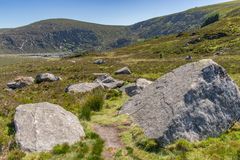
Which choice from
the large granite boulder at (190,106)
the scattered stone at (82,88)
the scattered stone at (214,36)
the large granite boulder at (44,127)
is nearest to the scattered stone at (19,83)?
the scattered stone at (82,88)

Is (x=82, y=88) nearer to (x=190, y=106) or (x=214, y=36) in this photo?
(x=190, y=106)

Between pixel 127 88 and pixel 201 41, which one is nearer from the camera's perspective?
pixel 127 88

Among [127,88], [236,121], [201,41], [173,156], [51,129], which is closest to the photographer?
[173,156]

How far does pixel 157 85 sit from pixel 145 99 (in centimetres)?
135

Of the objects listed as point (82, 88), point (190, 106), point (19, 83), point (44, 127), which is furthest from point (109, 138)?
point (19, 83)

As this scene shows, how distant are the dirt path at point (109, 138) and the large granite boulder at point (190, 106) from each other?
141cm

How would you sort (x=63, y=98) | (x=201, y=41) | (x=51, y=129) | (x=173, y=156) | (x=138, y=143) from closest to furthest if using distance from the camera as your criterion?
(x=173, y=156) < (x=138, y=143) < (x=51, y=129) < (x=63, y=98) < (x=201, y=41)

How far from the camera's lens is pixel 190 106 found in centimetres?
1742

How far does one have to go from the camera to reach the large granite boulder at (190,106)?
647 inches

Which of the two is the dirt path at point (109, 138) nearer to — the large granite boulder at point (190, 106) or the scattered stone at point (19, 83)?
the large granite boulder at point (190, 106)

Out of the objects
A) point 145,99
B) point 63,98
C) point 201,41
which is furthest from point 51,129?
point 201,41

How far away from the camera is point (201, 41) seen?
12338 cm

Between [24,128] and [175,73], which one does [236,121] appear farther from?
[24,128]

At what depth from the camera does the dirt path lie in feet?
50.6
